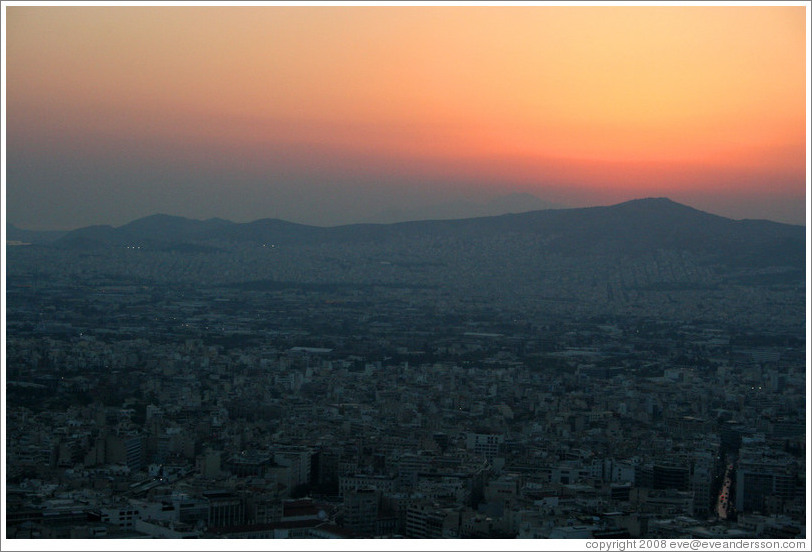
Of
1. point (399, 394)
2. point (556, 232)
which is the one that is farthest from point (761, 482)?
point (556, 232)

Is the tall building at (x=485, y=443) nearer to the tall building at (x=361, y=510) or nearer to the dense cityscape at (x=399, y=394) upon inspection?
the dense cityscape at (x=399, y=394)

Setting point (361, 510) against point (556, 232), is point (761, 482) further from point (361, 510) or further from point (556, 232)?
point (556, 232)

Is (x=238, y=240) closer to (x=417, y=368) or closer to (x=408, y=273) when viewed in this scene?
(x=408, y=273)

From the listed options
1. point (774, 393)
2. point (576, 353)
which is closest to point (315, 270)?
point (576, 353)

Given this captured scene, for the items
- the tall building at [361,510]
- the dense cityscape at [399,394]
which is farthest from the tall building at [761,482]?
the tall building at [361,510]

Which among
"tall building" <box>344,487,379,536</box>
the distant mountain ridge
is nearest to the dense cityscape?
"tall building" <box>344,487,379,536</box>

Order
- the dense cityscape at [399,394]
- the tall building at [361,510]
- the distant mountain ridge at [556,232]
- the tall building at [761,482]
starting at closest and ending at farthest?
the tall building at [361,510] → the dense cityscape at [399,394] → the tall building at [761,482] → the distant mountain ridge at [556,232]

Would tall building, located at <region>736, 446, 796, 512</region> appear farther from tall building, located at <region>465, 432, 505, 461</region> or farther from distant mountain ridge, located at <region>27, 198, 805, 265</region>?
distant mountain ridge, located at <region>27, 198, 805, 265</region>
